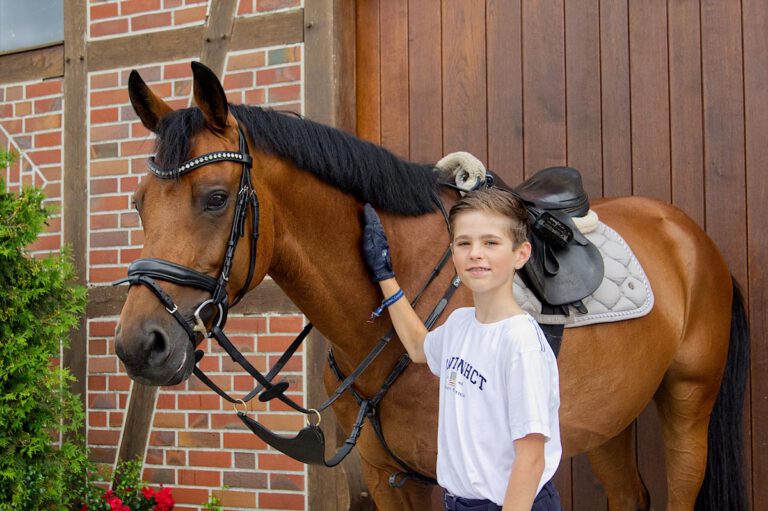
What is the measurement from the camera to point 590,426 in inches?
97.0

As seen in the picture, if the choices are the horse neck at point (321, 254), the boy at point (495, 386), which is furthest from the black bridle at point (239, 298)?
the boy at point (495, 386)

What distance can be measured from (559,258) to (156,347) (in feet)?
4.34

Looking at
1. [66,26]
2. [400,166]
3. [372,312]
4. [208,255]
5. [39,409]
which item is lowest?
[39,409]

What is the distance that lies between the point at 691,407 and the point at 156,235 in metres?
2.19

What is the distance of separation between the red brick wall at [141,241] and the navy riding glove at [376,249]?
165 cm

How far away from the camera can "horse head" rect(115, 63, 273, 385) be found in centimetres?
174

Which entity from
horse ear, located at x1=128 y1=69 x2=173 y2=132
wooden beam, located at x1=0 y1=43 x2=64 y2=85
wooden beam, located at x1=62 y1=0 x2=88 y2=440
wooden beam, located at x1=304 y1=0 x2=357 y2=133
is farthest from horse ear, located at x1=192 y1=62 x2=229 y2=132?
wooden beam, located at x1=0 y1=43 x2=64 y2=85

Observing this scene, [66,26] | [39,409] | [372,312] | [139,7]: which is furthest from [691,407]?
[66,26]

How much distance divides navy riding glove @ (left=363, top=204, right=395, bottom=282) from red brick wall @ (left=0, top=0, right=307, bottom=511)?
5.40ft

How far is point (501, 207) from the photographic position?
5.46 ft

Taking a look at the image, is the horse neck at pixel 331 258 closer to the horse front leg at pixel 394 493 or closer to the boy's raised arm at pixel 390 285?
the boy's raised arm at pixel 390 285

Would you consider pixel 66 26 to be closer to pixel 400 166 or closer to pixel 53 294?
pixel 53 294

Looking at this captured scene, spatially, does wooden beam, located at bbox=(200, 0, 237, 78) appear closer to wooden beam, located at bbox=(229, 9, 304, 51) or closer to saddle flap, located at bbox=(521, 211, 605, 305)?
wooden beam, located at bbox=(229, 9, 304, 51)

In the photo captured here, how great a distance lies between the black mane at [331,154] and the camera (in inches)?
77.1
